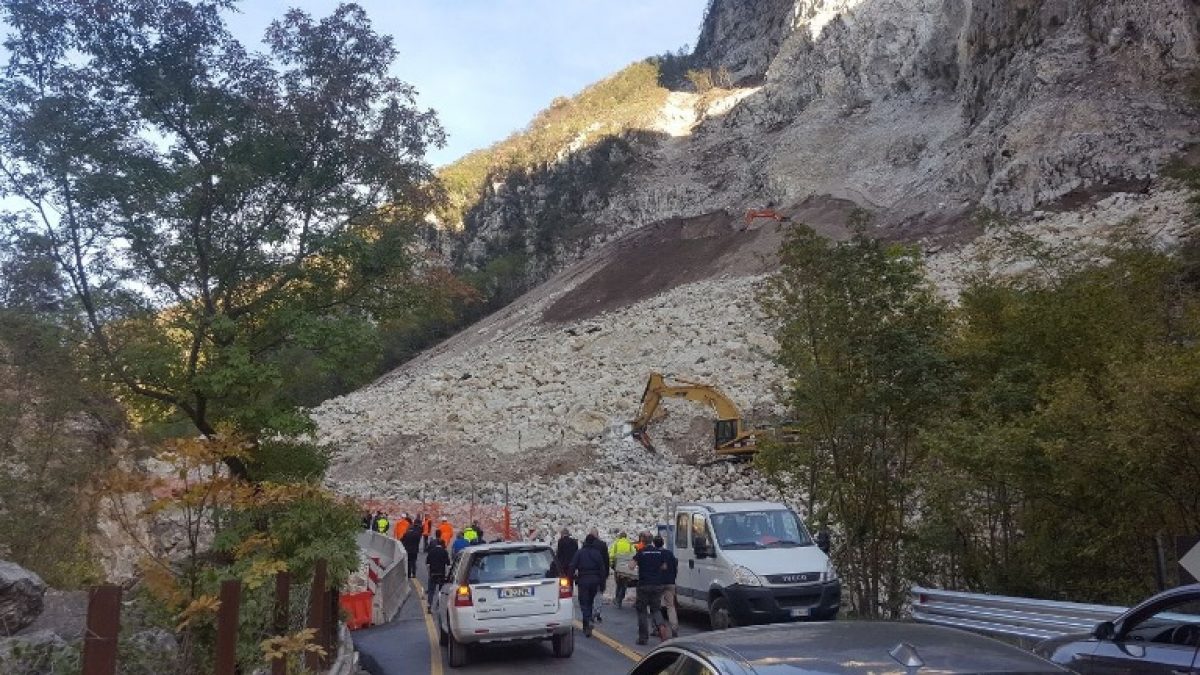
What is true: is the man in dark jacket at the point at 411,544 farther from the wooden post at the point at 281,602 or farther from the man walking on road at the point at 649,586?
the wooden post at the point at 281,602

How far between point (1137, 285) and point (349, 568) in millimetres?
12665

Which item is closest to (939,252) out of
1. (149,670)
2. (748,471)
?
(748,471)

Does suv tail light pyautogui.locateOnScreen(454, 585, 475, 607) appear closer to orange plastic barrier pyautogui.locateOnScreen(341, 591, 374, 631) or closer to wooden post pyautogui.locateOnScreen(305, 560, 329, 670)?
wooden post pyautogui.locateOnScreen(305, 560, 329, 670)

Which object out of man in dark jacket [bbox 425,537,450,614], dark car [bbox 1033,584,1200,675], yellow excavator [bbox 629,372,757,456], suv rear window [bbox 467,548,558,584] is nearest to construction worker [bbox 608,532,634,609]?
man in dark jacket [bbox 425,537,450,614]

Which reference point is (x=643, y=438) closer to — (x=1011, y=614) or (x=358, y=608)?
(x=358, y=608)

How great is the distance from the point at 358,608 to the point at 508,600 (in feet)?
18.2

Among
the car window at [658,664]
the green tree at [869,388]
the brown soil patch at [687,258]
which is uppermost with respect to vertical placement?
the brown soil patch at [687,258]

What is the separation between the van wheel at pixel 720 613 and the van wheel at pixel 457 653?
143 inches

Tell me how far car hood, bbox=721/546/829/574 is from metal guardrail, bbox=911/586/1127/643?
8.47 feet

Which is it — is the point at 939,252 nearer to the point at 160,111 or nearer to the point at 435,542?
the point at 435,542

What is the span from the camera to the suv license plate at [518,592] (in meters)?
12.6

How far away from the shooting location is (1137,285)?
15.4 metres

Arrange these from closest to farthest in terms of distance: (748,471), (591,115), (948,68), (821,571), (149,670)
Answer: (149,670)
(821,571)
(748,471)
(948,68)
(591,115)

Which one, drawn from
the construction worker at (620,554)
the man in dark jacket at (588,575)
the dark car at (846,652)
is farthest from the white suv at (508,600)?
the dark car at (846,652)
